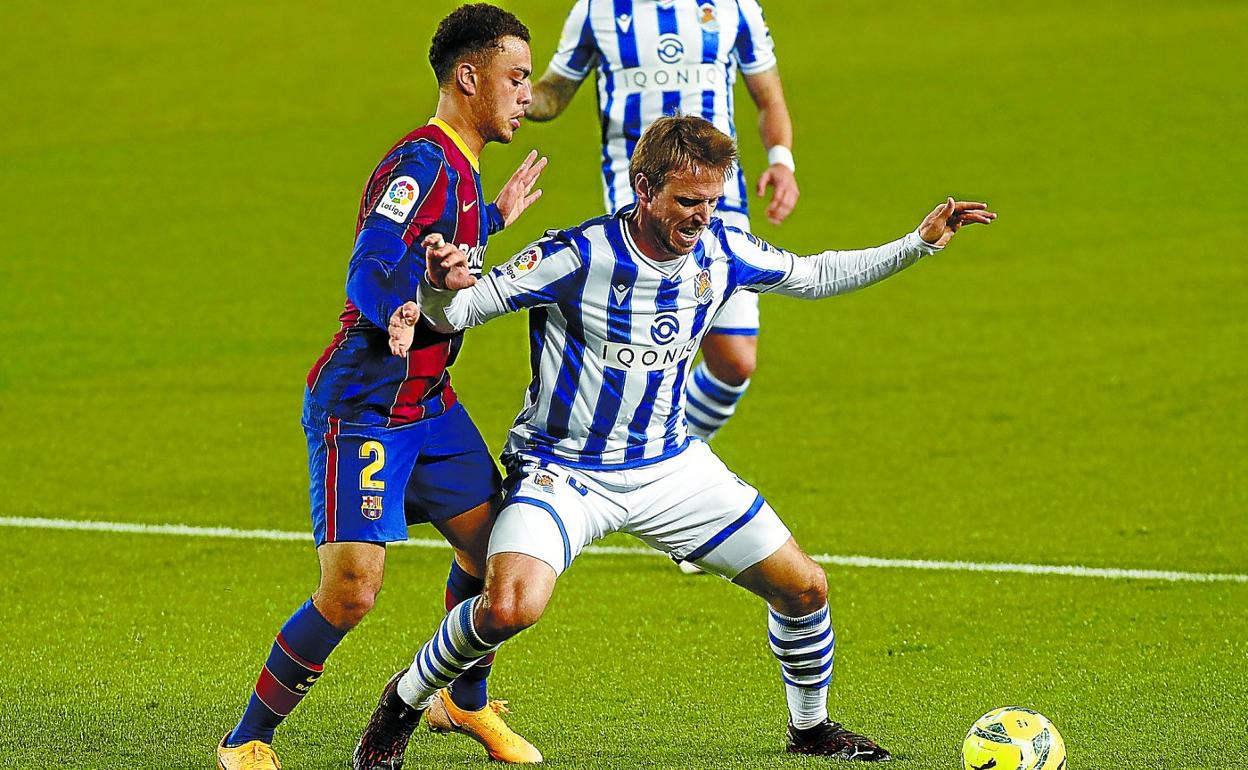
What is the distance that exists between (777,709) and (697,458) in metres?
0.95

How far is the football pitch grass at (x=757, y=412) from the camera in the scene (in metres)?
5.51

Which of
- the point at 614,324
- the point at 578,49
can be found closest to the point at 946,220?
the point at 614,324

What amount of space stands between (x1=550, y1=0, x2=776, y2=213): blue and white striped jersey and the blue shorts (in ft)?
9.10

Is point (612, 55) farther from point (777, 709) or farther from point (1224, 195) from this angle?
point (1224, 195)

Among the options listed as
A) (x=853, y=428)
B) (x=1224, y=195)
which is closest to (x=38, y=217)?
(x=853, y=428)

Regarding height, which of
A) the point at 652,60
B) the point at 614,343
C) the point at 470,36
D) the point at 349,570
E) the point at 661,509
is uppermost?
the point at 470,36

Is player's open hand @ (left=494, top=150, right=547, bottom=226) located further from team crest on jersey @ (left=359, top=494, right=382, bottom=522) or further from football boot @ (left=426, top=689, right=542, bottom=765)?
football boot @ (left=426, top=689, right=542, bottom=765)

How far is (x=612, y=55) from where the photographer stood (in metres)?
7.48

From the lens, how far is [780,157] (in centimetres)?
750

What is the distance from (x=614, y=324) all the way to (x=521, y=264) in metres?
0.30

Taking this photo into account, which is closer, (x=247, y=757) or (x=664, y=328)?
(x=247, y=757)

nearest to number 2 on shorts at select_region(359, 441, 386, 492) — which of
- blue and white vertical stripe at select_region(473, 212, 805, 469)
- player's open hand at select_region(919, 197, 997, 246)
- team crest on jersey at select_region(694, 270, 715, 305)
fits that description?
blue and white vertical stripe at select_region(473, 212, 805, 469)

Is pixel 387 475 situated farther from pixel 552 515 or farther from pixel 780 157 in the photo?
pixel 780 157

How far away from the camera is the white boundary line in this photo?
704 centimetres
